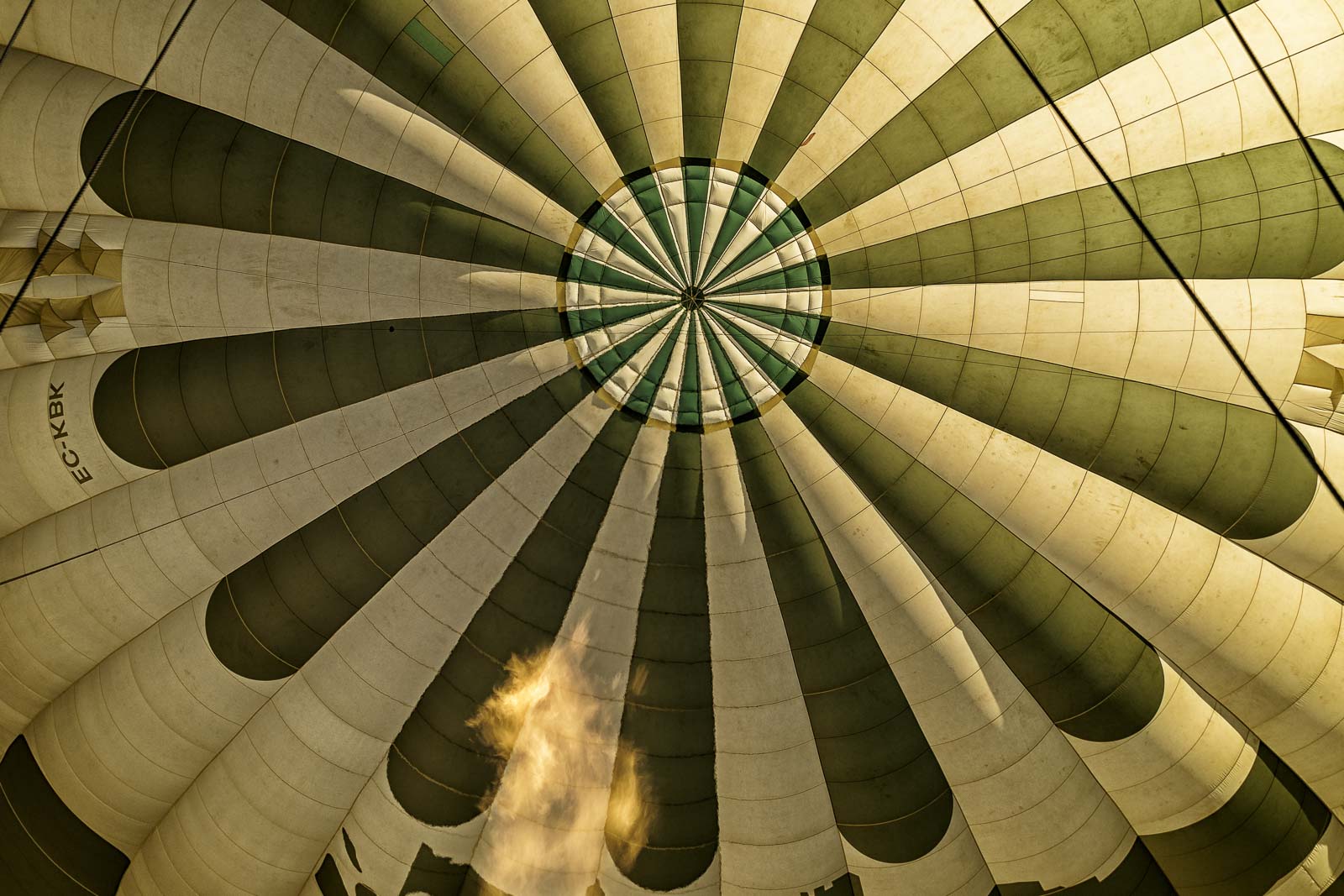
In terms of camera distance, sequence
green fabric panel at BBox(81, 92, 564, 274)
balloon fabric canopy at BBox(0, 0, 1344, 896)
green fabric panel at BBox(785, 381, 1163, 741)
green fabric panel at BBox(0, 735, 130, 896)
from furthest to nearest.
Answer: green fabric panel at BBox(0, 735, 130, 896) < green fabric panel at BBox(785, 381, 1163, 741) < green fabric panel at BBox(81, 92, 564, 274) < balloon fabric canopy at BBox(0, 0, 1344, 896)

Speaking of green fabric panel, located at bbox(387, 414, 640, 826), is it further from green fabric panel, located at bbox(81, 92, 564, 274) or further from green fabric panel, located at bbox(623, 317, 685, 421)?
green fabric panel, located at bbox(81, 92, 564, 274)

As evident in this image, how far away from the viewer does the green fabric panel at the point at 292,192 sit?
6980mm

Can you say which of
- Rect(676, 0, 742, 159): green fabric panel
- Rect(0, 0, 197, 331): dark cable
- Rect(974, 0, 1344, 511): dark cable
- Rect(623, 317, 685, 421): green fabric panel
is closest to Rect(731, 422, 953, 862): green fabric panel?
Rect(623, 317, 685, 421): green fabric panel

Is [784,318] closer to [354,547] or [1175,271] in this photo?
[1175,271]

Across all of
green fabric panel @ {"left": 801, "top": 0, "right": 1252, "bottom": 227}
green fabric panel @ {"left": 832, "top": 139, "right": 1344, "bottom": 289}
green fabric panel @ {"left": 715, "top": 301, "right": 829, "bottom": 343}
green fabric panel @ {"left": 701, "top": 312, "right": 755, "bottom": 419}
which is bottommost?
green fabric panel @ {"left": 701, "top": 312, "right": 755, "bottom": 419}

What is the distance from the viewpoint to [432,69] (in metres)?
6.74

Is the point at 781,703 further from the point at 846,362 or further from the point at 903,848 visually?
the point at 846,362

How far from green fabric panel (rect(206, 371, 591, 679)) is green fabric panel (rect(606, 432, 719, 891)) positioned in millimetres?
1373

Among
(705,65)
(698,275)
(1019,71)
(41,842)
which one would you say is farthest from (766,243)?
(41,842)

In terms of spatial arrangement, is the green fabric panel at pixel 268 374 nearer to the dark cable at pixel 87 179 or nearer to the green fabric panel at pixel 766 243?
the dark cable at pixel 87 179

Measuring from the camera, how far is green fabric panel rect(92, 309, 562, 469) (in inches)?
284

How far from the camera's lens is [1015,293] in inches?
275

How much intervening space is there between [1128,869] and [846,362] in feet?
17.2

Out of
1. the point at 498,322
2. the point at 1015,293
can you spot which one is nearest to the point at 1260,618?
the point at 1015,293
